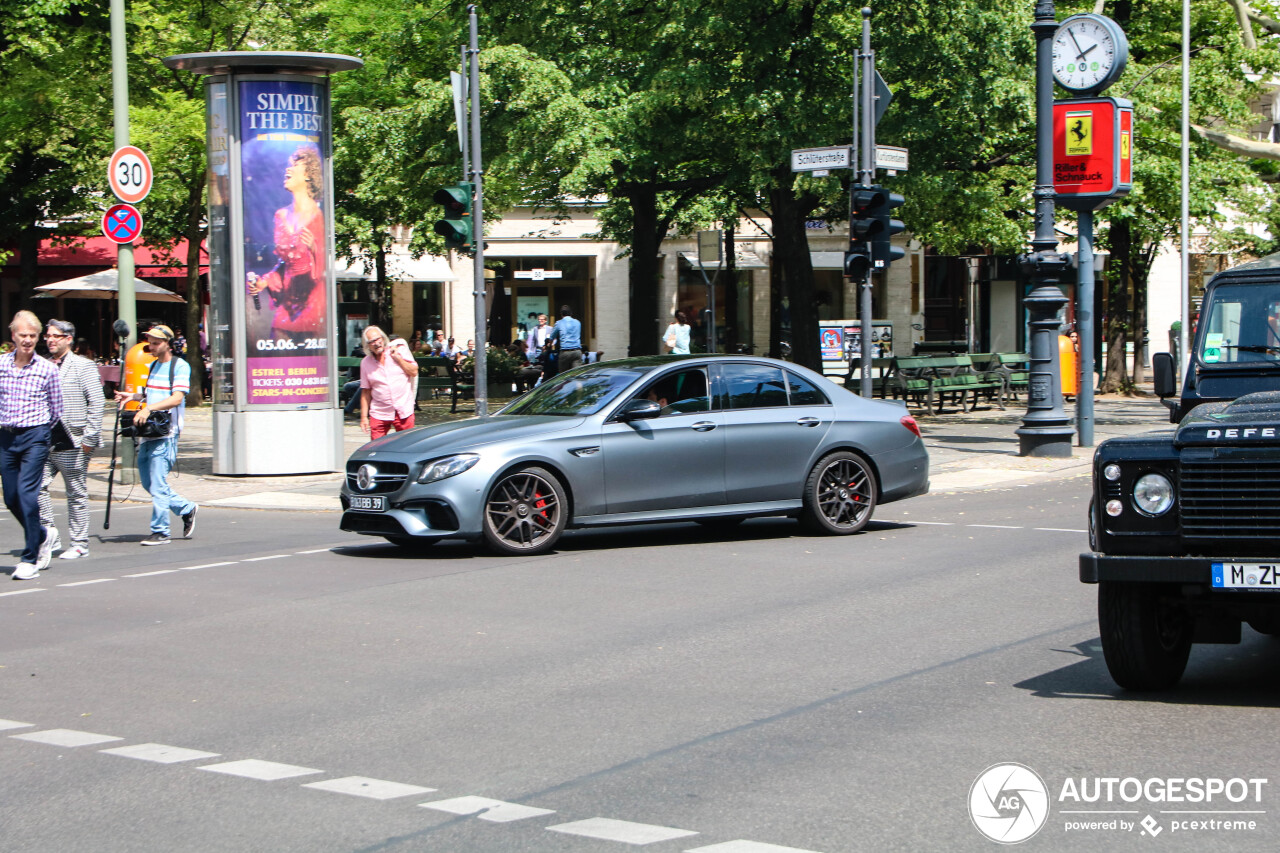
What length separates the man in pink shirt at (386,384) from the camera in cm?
1524

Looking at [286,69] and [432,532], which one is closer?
[432,532]

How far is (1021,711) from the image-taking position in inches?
246

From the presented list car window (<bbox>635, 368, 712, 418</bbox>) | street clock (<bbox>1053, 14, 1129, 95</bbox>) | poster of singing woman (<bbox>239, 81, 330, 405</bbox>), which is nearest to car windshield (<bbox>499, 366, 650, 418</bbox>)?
car window (<bbox>635, 368, 712, 418</bbox>)

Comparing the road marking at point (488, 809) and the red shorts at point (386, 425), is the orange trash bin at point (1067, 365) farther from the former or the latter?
the road marking at point (488, 809)

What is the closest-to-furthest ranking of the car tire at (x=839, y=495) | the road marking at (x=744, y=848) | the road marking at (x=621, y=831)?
the road marking at (x=744, y=848)
the road marking at (x=621, y=831)
the car tire at (x=839, y=495)

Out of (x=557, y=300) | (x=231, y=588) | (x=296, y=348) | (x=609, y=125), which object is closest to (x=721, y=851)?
(x=231, y=588)

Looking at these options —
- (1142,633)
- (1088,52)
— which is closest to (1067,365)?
(1088,52)

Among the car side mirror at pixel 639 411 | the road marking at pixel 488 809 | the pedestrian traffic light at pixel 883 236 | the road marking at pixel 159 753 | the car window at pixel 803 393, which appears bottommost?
the road marking at pixel 159 753

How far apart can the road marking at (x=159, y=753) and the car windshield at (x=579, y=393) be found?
5.90 m

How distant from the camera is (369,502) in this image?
11219mm

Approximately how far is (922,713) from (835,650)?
1419 millimetres

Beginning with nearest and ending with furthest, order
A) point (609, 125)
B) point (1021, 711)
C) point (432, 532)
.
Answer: point (1021, 711), point (432, 532), point (609, 125)

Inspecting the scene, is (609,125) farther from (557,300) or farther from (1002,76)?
(557,300)

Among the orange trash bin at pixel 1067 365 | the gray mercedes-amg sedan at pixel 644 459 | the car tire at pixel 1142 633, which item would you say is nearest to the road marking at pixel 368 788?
the car tire at pixel 1142 633
